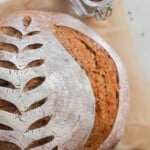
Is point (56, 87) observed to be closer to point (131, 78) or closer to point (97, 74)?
point (97, 74)

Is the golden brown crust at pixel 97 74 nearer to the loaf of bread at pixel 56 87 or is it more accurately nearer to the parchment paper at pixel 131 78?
the loaf of bread at pixel 56 87

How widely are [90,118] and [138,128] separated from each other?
0.93ft

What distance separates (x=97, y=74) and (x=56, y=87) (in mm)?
122

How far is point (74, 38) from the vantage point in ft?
4.62

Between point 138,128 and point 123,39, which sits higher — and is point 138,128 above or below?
below

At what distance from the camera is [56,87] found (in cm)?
133

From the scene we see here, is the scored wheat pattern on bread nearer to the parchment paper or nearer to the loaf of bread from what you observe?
the loaf of bread

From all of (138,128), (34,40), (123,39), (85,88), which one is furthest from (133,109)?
(34,40)

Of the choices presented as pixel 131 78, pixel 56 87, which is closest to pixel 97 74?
pixel 56 87

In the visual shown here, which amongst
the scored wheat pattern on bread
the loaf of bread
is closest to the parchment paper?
the loaf of bread

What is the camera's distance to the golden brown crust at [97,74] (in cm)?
138

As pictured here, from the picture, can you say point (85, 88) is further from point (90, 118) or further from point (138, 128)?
point (138, 128)

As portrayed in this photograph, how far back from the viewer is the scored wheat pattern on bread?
51.5 inches

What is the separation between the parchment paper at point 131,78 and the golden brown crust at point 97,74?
17cm
